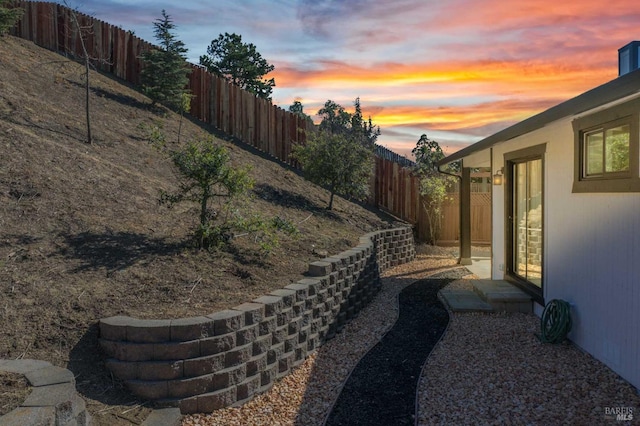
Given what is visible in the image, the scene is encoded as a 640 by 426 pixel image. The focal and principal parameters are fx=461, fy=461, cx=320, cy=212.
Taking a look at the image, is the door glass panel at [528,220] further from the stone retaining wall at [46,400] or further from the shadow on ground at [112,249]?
the stone retaining wall at [46,400]

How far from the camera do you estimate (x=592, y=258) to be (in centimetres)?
485

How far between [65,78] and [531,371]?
420 inches

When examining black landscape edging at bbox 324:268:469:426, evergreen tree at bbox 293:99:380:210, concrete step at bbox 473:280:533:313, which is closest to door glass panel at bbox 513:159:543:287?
concrete step at bbox 473:280:533:313

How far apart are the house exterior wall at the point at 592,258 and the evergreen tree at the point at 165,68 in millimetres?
8757

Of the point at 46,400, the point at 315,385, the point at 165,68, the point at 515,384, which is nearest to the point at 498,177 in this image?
the point at 515,384

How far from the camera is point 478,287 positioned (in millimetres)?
7492

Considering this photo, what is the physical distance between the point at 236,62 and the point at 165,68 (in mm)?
14099

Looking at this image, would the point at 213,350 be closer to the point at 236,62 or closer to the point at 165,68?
the point at 165,68

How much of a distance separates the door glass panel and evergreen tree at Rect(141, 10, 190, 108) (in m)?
8.38

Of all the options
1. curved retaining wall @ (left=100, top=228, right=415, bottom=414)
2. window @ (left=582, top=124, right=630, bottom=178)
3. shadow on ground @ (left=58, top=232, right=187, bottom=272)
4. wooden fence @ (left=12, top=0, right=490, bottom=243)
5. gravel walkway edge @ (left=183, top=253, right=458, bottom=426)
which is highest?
wooden fence @ (left=12, top=0, right=490, bottom=243)

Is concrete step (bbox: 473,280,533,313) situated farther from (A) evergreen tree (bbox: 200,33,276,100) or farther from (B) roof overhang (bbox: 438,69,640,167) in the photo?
(A) evergreen tree (bbox: 200,33,276,100)

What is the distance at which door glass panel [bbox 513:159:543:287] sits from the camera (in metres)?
6.67

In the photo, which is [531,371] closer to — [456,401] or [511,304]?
[456,401]

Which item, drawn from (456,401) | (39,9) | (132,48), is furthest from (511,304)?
(39,9)
